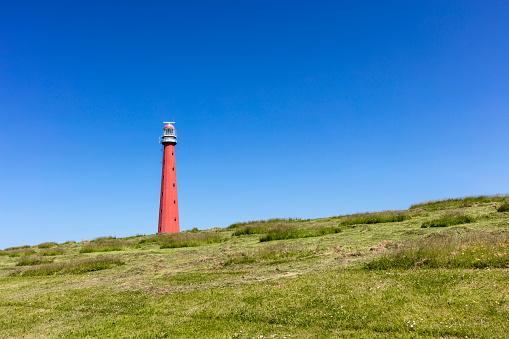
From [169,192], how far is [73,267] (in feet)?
119

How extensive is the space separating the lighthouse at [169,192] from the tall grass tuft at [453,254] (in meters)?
47.5

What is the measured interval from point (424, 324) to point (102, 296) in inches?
446

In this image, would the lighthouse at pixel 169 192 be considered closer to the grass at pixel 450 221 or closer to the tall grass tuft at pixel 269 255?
the tall grass tuft at pixel 269 255

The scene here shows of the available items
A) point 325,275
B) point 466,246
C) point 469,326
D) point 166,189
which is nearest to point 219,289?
point 325,275

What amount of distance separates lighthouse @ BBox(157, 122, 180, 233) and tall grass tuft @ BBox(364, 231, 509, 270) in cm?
4753

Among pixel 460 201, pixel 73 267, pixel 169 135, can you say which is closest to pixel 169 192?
pixel 169 135

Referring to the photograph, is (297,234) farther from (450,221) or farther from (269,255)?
(450,221)

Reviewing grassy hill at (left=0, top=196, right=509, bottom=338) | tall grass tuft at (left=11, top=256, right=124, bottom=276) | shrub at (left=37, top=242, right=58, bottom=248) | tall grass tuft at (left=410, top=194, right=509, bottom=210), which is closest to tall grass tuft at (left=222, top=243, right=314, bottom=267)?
grassy hill at (left=0, top=196, right=509, bottom=338)

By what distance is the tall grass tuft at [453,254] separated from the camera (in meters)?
11.3

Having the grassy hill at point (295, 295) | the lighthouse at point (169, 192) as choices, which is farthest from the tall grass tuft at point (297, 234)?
the lighthouse at point (169, 192)

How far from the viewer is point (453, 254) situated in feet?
39.5

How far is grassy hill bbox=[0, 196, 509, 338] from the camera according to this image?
26.2 ft

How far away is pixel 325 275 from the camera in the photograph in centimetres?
1224

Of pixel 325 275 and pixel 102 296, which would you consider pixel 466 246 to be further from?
pixel 102 296
